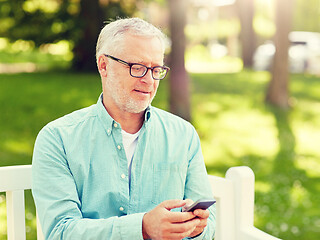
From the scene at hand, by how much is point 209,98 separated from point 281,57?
7.28 feet

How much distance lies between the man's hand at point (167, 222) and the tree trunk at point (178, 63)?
830cm

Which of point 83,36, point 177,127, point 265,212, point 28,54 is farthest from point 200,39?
point 177,127

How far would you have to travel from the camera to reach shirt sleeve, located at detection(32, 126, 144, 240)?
7.34 feet

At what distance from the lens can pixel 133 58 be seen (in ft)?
8.18

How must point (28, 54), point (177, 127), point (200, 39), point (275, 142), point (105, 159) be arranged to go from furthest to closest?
1. point (200, 39)
2. point (28, 54)
3. point (275, 142)
4. point (177, 127)
5. point (105, 159)

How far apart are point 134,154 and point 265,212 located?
510 cm

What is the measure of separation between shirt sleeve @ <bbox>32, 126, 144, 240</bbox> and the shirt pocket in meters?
0.32

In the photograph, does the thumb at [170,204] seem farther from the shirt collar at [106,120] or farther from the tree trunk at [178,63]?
the tree trunk at [178,63]

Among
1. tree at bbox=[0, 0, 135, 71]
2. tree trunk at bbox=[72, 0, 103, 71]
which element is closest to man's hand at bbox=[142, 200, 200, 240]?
tree at bbox=[0, 0, 135, 71]

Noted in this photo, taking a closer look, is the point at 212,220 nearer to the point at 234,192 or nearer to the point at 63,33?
the point at 234,192

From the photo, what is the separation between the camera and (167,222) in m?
2.16

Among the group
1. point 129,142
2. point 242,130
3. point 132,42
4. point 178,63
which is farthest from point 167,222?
point 242,130

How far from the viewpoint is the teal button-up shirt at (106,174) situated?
2297 mm

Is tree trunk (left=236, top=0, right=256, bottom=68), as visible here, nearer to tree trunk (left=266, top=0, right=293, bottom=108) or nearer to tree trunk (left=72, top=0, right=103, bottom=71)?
tree trunk (left=72, top=0, right=103, bottom=71)
